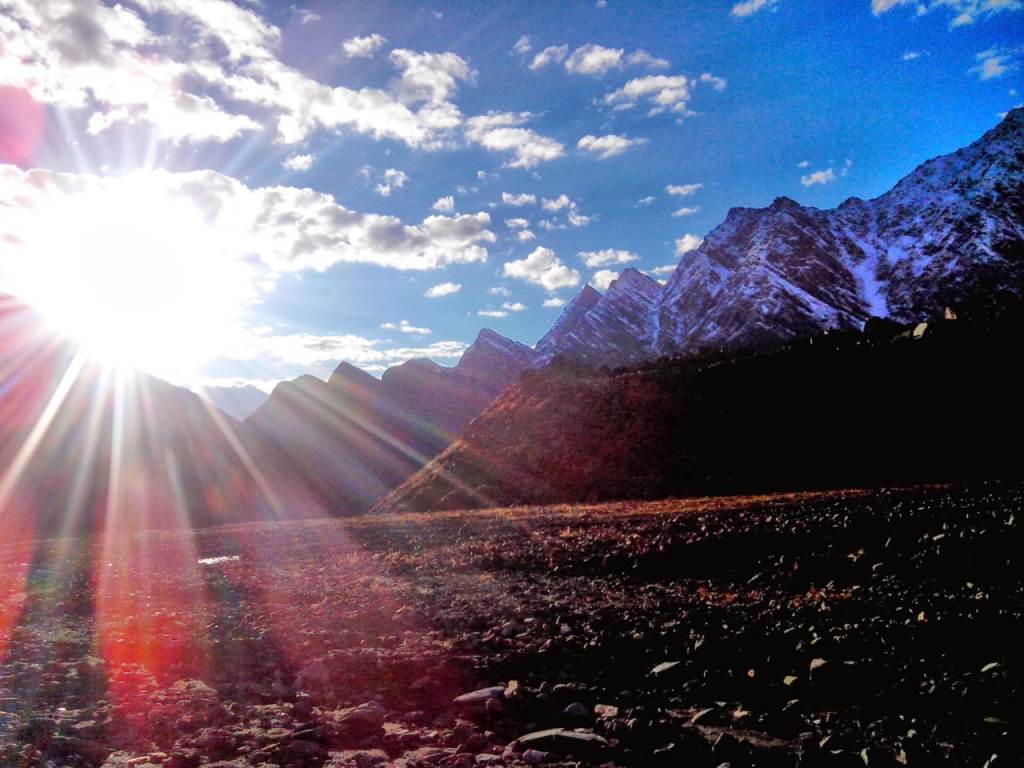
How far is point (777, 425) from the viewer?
4878 cm

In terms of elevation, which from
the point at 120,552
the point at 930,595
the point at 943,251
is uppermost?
the point at 943,251

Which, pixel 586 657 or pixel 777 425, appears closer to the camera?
pixel 586 657

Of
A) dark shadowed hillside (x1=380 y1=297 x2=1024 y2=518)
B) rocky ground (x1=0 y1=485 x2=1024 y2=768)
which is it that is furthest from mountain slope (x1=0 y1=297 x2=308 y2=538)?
rocky ground (x1=0 y1=485 x2=1024 y2=768)

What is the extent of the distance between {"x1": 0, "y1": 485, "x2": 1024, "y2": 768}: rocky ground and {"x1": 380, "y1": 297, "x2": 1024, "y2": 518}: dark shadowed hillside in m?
20.3

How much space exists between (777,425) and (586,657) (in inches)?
1626

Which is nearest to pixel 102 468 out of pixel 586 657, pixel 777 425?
pixel 777 425

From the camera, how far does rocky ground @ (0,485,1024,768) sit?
8734 mm

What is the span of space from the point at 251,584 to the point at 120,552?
2548 centimetres

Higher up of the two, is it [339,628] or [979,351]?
[979,351]

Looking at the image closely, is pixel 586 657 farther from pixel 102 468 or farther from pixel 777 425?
pixel 102 468

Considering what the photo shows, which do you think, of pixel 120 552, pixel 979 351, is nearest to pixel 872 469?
pixel 979 351

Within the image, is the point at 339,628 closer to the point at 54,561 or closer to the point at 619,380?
the point at 54,561

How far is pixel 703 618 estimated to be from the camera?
1384 cm

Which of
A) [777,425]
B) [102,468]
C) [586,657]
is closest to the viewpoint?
[586,657]
